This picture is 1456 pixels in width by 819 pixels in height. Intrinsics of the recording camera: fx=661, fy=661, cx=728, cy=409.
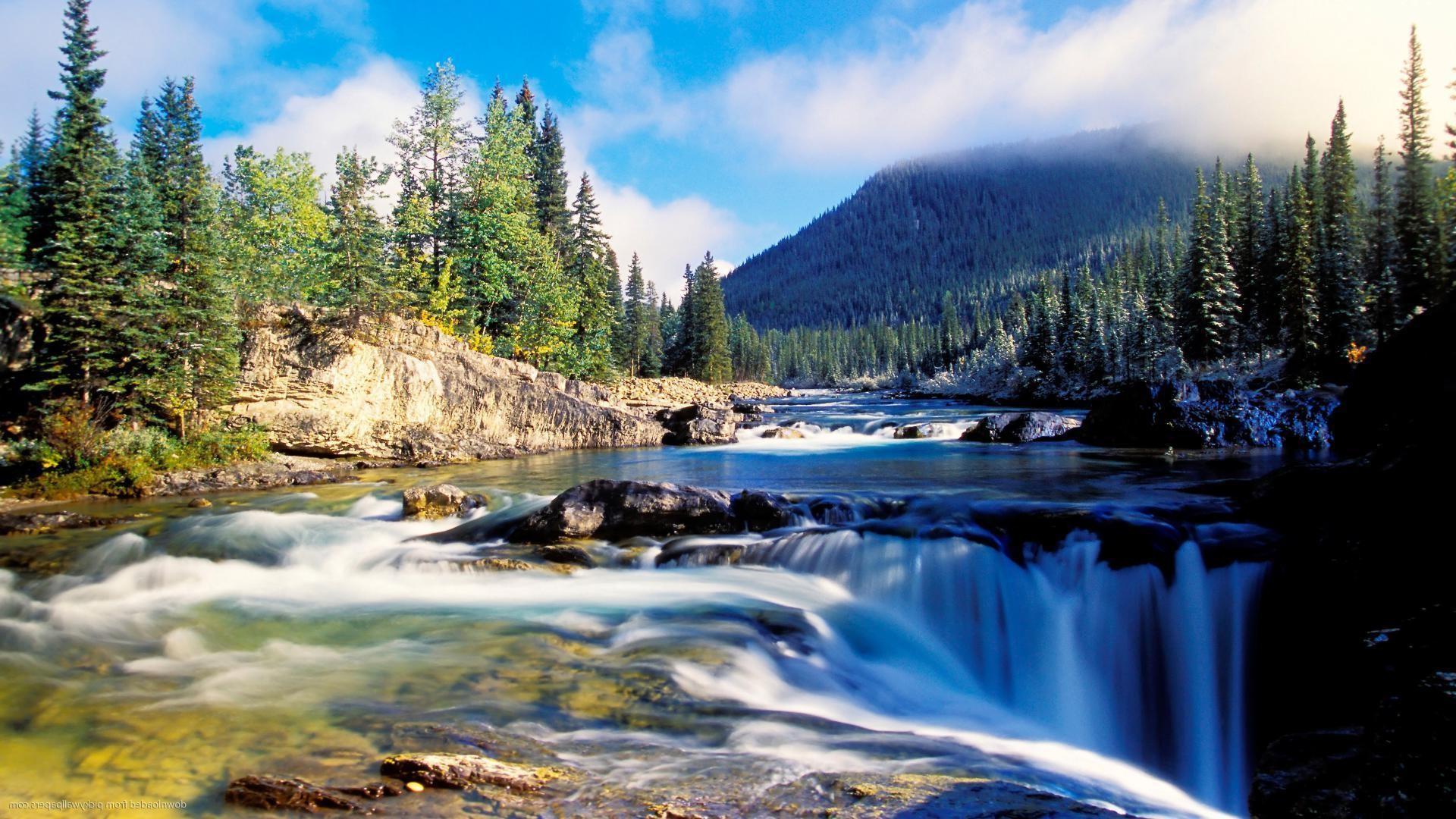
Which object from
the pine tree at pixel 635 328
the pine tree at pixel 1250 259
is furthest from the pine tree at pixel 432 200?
the pine tree at pixel 1250 259

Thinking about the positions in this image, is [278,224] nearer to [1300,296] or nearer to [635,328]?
[635,328]

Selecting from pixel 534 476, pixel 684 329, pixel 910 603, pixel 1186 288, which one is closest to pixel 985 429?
pixel 534 476

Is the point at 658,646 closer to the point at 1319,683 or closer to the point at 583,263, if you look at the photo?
the point at 1319,683

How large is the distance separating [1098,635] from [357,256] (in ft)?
77.4

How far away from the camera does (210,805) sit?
369 cm

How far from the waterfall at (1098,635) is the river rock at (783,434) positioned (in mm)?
19498

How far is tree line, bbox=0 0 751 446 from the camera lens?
16.4 m

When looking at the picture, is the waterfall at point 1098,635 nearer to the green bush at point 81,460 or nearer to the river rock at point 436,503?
the river rock at point 436,503

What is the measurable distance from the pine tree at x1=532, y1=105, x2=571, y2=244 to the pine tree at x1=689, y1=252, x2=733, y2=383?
2850 centimetres

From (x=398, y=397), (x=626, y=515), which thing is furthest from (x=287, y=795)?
(x=398, y=397)

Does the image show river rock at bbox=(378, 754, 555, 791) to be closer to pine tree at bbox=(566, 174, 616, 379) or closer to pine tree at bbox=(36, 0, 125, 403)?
pine tree at bbox=(36, 0, 125, 403)

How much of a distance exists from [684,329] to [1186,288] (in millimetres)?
49967

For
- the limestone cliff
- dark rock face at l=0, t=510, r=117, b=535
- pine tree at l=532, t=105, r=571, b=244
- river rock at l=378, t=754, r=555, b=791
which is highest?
pine tree at l=532, t=105, r=571, b=244

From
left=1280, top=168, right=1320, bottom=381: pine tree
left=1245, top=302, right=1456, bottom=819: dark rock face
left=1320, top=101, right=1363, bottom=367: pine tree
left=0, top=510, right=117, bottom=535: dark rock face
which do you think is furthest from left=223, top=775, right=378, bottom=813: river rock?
left=1320, top=101, right=1363, bottom=367: pine tree
